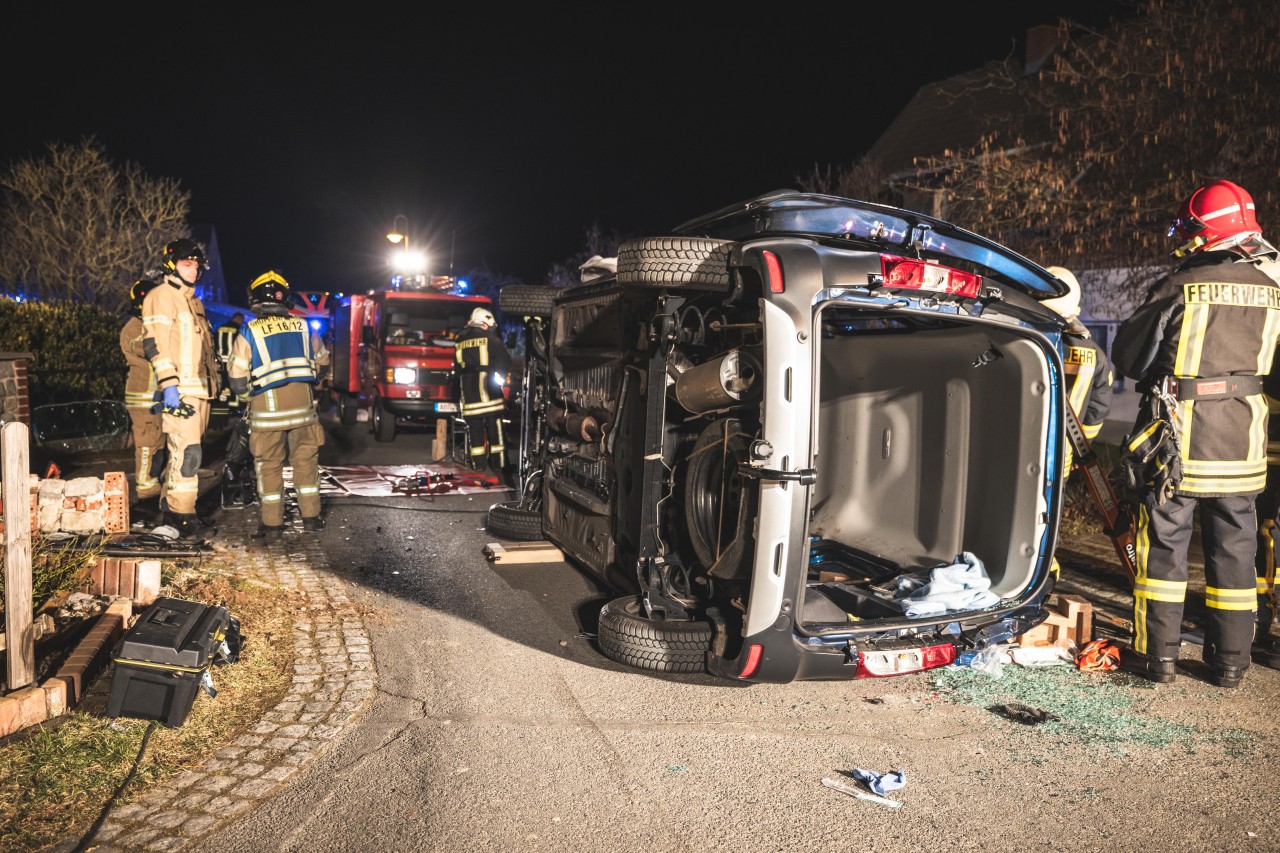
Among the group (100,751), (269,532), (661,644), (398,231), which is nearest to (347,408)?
(398,231)

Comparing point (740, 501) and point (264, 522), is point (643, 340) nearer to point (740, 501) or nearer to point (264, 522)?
point (740, 501)

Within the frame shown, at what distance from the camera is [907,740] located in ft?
12.0

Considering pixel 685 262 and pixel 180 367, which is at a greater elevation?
pixel 685 262

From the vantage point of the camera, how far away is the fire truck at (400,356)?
44.7 ft

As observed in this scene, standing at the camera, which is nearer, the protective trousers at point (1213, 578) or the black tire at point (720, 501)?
the black tire at point (720, 501)

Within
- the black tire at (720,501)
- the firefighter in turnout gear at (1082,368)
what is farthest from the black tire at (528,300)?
the firefighter in turnout gear at (1082,368)

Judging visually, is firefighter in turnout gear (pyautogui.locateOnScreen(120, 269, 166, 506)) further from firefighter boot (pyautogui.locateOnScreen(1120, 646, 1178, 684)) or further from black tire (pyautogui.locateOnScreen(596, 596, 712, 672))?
firefighter boot (pyautogui.locateOnScreen(1120, 646, 1178, 684))

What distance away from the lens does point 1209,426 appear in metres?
4.28

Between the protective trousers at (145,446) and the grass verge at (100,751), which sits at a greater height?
the protective trousers at (145,446)

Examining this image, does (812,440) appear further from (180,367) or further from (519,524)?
(180,367)

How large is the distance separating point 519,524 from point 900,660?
3.82 m

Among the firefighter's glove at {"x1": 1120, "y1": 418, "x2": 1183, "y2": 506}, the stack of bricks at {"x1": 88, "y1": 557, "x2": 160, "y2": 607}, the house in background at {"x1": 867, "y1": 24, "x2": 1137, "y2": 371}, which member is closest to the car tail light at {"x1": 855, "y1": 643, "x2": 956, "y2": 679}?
the firefighter's glove at {"x1": 1120, "y1": 418, "x2": 1183, "y2": 506}

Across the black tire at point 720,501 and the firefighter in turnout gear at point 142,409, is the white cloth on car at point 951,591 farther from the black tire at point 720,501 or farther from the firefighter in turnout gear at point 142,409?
the firefighter in turnout gear at point 142,409

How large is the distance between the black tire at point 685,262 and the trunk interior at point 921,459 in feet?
2.47
